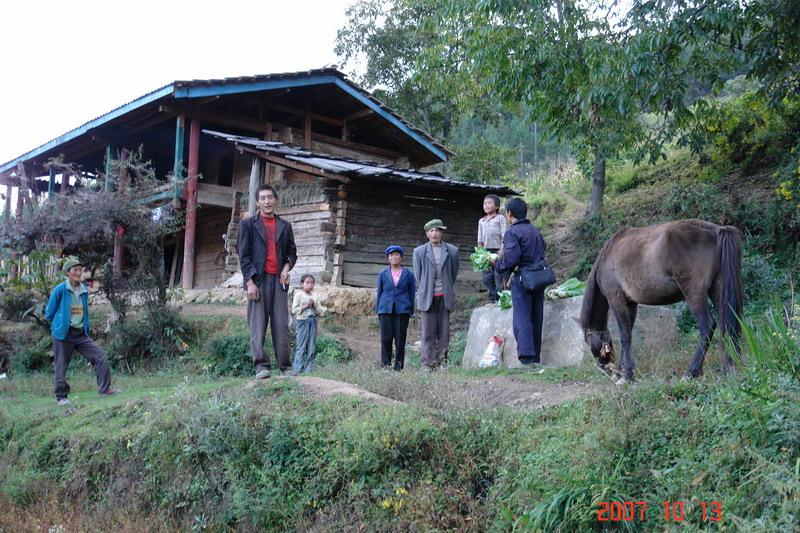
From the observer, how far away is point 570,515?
369cm

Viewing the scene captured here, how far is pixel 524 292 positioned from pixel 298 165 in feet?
26.5

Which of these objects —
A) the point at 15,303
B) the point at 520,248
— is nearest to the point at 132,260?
the point at 15,303

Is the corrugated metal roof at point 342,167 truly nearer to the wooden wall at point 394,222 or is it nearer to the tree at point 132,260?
the wooden wall at point 394,222

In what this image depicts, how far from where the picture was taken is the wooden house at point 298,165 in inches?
579

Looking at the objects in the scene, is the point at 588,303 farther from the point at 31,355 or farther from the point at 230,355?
the point at 31,355

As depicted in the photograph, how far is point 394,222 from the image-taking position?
1534cm

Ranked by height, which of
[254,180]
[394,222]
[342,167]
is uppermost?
[342,167]

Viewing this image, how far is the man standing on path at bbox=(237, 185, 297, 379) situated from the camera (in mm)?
6988

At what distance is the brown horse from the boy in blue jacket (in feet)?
19.3

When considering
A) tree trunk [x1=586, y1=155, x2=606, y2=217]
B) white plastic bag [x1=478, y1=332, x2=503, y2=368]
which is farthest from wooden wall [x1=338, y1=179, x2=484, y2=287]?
white plastic bag [x1=478, y1=332, x2=503, y2=368]

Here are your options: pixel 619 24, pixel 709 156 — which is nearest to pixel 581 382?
pixel 619 24

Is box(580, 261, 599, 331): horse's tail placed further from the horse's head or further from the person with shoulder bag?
the person with shoulder bag

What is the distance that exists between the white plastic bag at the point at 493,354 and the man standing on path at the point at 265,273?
2378 millimetres

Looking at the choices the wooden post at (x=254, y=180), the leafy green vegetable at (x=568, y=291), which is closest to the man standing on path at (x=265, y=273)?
the leafy green vegetable at (x=568, y=291)
